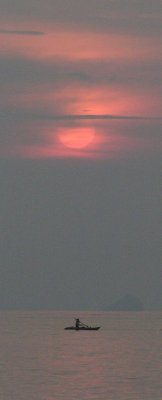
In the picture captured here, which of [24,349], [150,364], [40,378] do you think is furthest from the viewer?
[24,349]

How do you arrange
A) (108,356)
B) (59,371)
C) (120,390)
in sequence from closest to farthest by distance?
(120,390)
(59,371)
(108,356)

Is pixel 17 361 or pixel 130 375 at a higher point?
pixel 17 361

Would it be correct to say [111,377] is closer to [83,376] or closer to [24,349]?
[83,376]

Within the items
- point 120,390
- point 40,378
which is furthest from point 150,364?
point 120,390

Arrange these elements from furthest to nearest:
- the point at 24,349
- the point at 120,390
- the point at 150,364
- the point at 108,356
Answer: the point at 24,349 → the point at 108,356 → the point at 150,364 → the point at 120,390

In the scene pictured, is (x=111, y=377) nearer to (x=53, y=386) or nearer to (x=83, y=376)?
(x=83, y=376)

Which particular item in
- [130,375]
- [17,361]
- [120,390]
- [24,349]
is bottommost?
[120,390]

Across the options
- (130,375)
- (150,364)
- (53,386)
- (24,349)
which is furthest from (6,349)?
(53,386)

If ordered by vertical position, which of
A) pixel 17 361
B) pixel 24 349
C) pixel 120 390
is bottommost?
pixel 120 390

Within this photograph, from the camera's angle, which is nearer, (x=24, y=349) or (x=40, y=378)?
(x=40, y=378)
